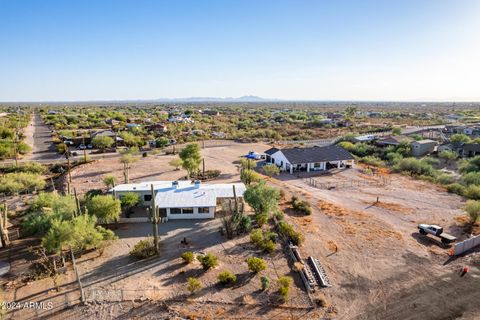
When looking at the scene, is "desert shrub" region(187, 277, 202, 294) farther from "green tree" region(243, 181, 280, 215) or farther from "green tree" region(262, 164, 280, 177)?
"green tree" region(262, 164, 280, 177)

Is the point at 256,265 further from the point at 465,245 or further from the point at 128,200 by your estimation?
the point at 465,245

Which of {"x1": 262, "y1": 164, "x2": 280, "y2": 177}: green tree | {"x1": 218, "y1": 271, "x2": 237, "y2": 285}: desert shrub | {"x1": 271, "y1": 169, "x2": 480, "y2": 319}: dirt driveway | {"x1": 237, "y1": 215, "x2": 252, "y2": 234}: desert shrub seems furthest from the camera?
{"x1": 262, "y1": 164, "x2": 280, "y2": 177}: green tree

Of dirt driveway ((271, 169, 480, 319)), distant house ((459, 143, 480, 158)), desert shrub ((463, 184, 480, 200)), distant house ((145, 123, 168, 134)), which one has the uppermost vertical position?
distant house ((145, 123, 168, 134))

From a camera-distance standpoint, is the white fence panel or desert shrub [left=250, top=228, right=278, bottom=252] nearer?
desert shrub [left=250, top=228, right=278, bottom=252]

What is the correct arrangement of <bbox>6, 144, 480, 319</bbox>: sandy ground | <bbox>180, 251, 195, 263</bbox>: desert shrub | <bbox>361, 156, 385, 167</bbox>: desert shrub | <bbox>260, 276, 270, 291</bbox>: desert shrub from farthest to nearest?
<bbox>361, 156, 385, 167</bbox>: desert shrub → <bbox>180, 251, 195, 263</bbox>: desert shrub → <bbox>260, 276, 270, 291</bbox>: desert shrub → <bbox>6, 144, 480, 319</bbox>: sandy ground

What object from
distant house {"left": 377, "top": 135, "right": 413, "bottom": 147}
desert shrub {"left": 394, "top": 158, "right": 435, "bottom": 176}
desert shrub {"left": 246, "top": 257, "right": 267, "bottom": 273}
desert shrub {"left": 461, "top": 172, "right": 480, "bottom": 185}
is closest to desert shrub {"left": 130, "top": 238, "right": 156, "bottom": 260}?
desert shrub {"left": 246, "top": 257, "right": 267, "bottom": 273}

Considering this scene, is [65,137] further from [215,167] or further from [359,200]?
[359,200]

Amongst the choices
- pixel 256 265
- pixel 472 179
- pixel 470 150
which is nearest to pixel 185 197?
pixel 256 265

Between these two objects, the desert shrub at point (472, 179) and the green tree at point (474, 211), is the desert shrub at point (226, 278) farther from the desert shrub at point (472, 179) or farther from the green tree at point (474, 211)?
the desert shrub at point (472, 179)

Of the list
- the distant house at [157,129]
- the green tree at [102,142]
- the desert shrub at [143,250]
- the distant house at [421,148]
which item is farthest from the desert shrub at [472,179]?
the distant house at [157,129]
